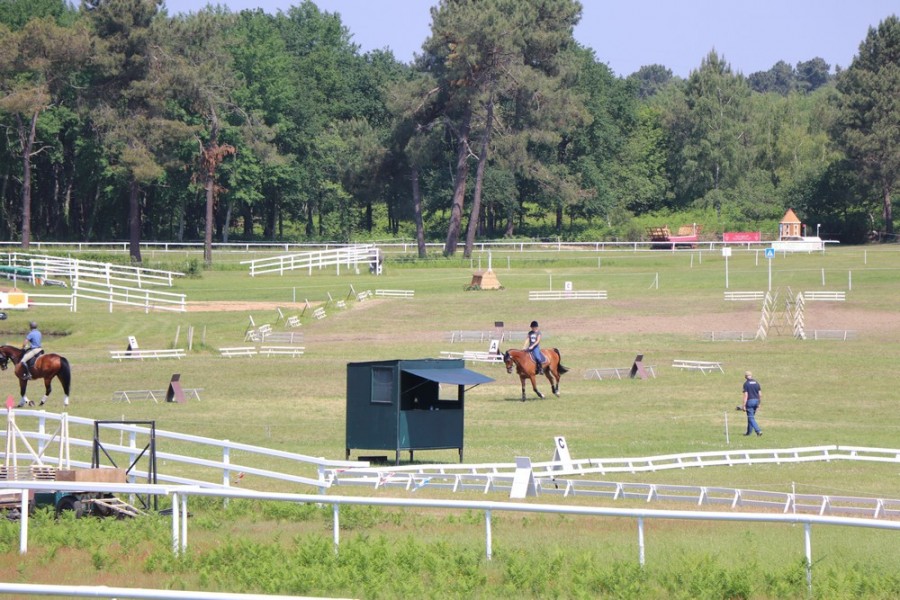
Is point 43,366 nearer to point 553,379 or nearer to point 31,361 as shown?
point 31,361

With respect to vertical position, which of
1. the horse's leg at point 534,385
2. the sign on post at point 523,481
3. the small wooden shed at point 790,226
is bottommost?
the horse's leg at point 534,385

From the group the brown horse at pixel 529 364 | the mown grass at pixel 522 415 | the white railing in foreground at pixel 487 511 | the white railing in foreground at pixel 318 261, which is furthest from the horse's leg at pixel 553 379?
the white railing in foreground at pixel 318 261

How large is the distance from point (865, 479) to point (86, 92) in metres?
74.1

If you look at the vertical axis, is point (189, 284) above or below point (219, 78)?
below

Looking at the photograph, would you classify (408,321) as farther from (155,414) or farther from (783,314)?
(155,414)

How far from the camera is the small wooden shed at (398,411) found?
25922 mm

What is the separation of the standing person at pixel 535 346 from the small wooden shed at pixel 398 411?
382 inches

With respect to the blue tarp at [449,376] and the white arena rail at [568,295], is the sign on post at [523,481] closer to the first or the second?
the blue tarp at [449,376]

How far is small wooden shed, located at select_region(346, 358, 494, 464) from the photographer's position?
25.9 meters

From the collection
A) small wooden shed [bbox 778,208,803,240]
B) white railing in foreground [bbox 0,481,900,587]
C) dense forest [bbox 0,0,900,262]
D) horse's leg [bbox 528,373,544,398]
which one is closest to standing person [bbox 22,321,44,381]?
horse's leg [bbox 528,373,544,398]

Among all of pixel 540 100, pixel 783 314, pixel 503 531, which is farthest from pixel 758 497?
pixel 540 100

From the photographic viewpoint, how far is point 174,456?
21328 millimetres

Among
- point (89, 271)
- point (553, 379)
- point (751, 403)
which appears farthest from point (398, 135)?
point (751, 403)

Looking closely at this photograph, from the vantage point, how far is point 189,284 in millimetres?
77188
